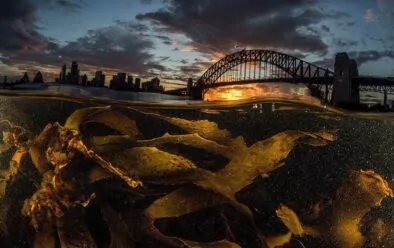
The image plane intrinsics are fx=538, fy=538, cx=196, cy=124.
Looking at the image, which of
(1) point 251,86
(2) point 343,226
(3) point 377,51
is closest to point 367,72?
(3) point 377,51

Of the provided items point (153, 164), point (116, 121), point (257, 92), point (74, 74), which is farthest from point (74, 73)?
point (257, 92)

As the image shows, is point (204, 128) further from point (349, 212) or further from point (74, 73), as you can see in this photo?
point (349, 212)

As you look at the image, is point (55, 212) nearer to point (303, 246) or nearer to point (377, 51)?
point (303, 246)

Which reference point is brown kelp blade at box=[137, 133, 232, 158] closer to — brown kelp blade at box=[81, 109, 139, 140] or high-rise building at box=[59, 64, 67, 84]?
brown kelp blade at box=[81, 109, 139, 140]

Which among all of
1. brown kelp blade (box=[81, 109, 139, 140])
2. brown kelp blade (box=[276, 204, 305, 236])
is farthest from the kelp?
brown kelp blade (box=[81, 109, 139, 140])

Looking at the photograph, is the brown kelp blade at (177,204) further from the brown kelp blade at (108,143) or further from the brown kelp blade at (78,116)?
the brown kelp blade at (78,116)

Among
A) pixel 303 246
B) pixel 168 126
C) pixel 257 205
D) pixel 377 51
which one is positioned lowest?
pixel 303 246
